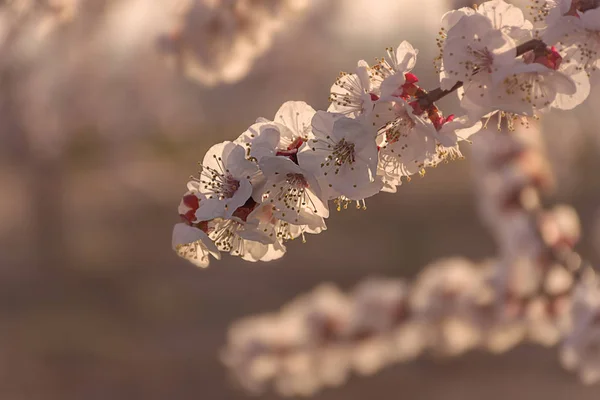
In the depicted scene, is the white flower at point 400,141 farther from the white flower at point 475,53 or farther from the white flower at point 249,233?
the white flower at point 249,233

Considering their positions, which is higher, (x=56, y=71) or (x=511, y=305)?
(x=56, y=71)

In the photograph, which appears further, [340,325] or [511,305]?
[340,325]

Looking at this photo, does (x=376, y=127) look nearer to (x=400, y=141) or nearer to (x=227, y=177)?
(x=400, y=141)

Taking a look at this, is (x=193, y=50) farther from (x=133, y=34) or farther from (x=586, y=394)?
(x=586, y=394)

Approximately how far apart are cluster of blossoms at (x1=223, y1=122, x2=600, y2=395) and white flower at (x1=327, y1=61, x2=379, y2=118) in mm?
1598

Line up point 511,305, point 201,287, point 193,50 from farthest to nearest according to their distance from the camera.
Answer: point 201,287 < point 511,305 < point 193,50

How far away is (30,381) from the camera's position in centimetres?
559

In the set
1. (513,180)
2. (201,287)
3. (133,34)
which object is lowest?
(513,180)

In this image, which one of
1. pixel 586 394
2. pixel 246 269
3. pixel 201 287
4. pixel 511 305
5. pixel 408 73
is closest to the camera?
pixel 408 73

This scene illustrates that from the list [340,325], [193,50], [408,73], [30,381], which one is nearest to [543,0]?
[408,73]

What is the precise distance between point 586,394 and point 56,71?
5.67m

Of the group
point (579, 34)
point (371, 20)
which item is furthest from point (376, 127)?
point (371, 20)

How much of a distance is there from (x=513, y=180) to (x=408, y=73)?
6.32 ft

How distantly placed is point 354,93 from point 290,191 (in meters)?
0.16
